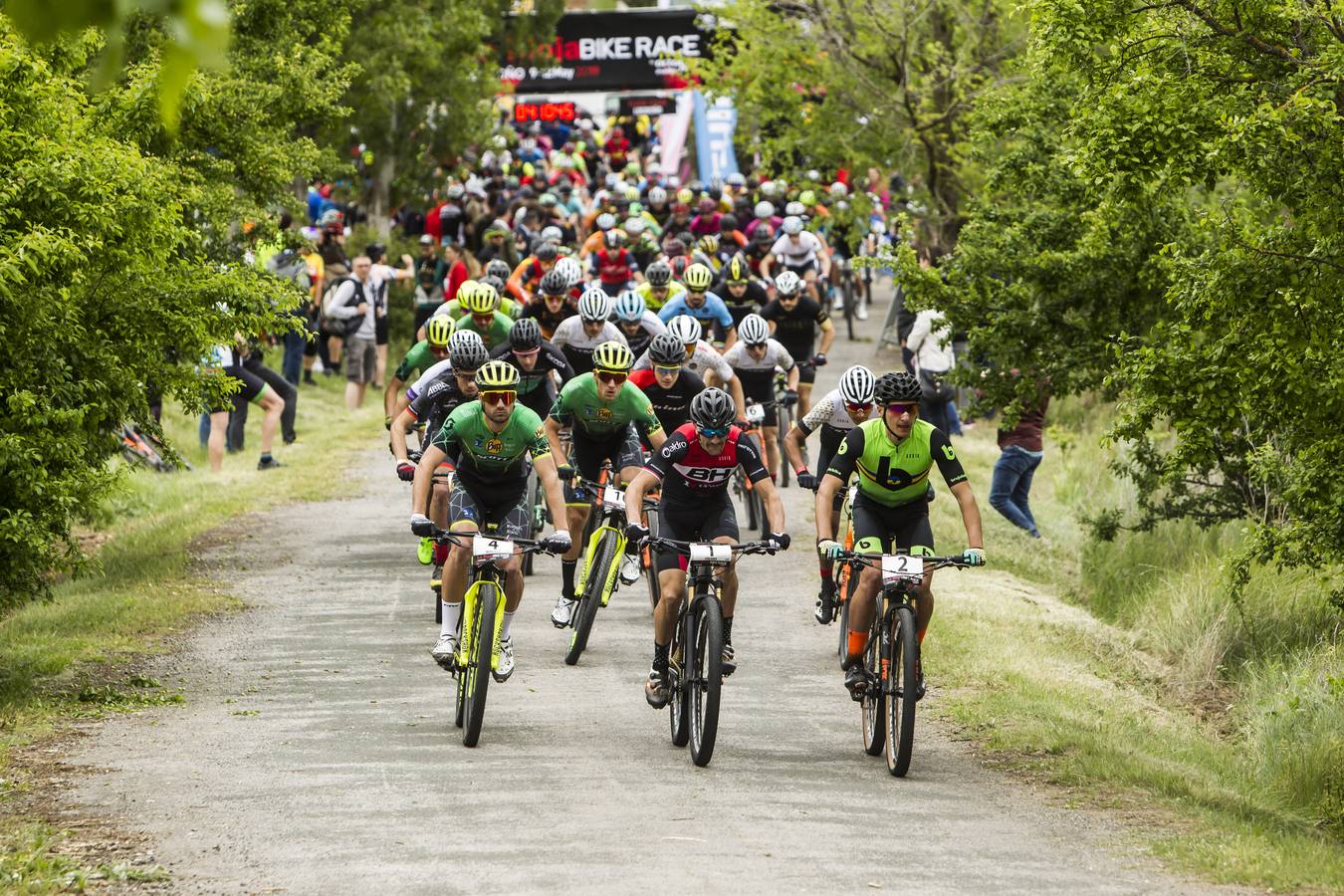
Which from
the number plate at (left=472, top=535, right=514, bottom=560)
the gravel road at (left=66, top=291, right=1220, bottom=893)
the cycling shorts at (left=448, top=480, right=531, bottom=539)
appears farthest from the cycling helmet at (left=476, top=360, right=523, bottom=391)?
the gravel road at (left=66, top=291, right=1220, bottom=893)

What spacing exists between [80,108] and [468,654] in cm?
513

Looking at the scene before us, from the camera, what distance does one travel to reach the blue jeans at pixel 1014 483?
58.1ft

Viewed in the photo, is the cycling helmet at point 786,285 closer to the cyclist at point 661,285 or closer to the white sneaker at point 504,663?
the cyclist at point 661,285

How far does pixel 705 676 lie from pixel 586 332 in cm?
613

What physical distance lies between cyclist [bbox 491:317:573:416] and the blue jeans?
4.92 meters

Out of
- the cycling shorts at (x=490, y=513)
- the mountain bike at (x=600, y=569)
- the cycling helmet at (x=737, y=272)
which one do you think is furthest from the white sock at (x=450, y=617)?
the cycling helmet at (x=737, y=272)

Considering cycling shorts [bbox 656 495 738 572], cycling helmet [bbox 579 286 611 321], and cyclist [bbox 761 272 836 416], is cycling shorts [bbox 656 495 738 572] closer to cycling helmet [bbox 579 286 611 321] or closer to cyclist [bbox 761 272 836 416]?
cycling helmet [bbox 579 286 611 321]

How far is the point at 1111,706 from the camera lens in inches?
477

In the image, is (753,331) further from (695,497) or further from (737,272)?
(695,497)

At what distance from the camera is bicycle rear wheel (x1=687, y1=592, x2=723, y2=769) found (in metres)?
9.27

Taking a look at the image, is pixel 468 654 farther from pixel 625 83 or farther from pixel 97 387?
pixel 625 83

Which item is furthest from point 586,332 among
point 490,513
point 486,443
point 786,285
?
point 486,443

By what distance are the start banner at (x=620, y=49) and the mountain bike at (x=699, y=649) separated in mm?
36190

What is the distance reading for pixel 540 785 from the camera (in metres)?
8.99
